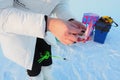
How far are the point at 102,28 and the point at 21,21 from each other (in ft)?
4.48

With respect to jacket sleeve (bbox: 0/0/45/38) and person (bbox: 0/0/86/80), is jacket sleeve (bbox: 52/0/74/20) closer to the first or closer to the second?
person (bbox: 0/0/86/80)

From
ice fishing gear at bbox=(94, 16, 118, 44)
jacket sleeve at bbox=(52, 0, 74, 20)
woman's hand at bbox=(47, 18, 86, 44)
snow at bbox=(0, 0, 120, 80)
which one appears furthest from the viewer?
ice fishing gear at bbox=(94, 16, 118, 44)

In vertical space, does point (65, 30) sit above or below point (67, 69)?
above

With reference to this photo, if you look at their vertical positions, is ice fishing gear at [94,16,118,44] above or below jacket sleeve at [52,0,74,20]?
below

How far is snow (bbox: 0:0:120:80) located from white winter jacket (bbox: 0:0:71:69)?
34cm

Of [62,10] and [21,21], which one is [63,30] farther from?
[62,10]

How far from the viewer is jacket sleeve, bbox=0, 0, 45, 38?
2.10ft

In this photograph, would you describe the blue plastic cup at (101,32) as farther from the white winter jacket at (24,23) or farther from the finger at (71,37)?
the finger at (71,37)

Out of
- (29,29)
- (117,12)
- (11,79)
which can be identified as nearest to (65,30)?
(29,29)

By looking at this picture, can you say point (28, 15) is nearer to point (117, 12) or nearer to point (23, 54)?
point (23, 54)

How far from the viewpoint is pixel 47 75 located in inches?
48.4

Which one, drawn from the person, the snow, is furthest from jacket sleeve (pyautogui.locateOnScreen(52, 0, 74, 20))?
the snow

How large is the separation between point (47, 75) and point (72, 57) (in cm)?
49

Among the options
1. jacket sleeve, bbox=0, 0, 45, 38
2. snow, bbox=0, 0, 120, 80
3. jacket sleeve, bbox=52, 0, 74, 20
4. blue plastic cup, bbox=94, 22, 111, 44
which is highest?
jacket sleeve, bbox=0, 0, 45, 38
